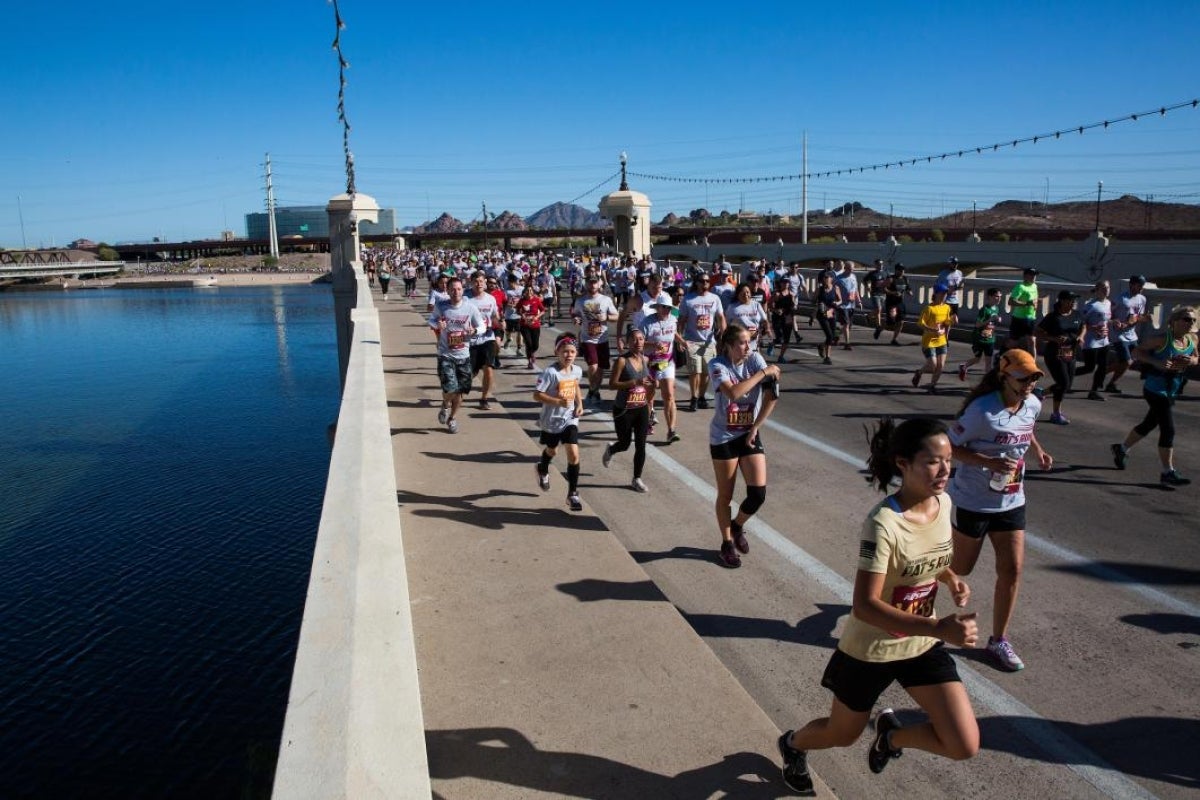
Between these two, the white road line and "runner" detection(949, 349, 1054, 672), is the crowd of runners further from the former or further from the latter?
the white road line

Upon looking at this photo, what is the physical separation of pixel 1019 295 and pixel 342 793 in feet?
44.4

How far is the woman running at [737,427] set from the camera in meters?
6.24

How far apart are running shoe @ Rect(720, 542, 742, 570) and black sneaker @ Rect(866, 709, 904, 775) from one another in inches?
104

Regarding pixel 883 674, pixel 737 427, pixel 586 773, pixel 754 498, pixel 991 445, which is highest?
pixel 991 445

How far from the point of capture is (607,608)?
5.41 meters

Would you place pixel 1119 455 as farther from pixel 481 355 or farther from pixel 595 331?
pixel 481 355

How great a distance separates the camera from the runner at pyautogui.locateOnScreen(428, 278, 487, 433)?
11086 millimetres

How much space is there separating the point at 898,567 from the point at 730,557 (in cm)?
306

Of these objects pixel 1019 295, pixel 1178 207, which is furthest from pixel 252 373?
pixel 1178 207

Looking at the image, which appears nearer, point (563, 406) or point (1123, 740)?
point (1123, 740)

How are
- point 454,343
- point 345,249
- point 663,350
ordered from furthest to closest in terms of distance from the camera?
point 345,249
point 454,343
point 663,350

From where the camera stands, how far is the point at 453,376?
1112 cm

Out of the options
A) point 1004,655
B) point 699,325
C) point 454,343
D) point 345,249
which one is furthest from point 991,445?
point 345,249

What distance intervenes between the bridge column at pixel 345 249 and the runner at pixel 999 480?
21.0 m
